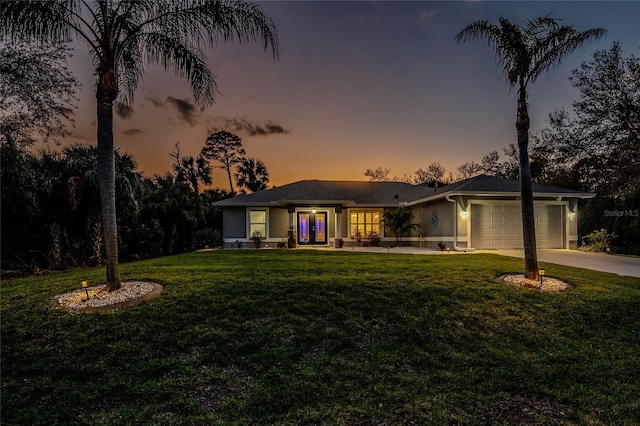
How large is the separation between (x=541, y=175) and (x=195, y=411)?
29202 mm

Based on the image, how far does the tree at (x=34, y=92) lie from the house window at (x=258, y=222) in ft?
30.2

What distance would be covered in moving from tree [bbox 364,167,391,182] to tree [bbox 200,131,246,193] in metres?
14.8

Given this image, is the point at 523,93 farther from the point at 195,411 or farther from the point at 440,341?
the point at 195,411

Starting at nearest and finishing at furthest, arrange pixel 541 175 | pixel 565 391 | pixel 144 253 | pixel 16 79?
1. pixel 565 391
2. pixel 16 79
3. pixel 144 253
4. pixel 541 175

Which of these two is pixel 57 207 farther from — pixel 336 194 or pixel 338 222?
pixel 336 194

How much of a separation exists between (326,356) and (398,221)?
14.3 m

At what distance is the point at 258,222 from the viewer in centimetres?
1809

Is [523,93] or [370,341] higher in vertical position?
[523,93]

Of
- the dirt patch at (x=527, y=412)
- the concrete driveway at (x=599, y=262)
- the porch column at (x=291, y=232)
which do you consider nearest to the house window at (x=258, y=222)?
the porch column at (x=291, y=232)

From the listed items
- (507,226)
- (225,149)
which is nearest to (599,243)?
(507,226)

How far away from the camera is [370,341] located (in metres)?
4.66

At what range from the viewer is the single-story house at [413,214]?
1468 cm

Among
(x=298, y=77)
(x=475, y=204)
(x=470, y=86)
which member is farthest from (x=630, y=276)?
(x=298, y=77)

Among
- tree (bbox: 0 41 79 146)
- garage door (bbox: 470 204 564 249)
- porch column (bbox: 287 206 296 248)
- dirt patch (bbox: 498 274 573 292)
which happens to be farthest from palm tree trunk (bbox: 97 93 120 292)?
garage door (bbox: 470 204 564 249)
